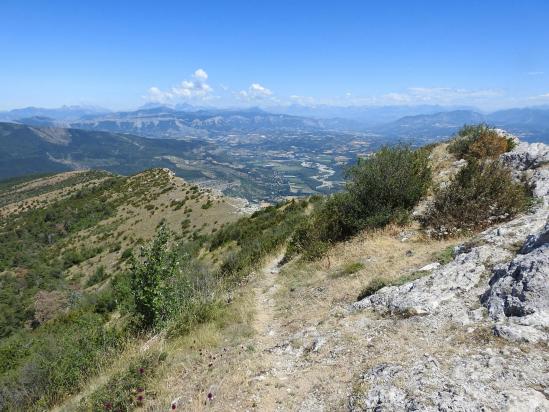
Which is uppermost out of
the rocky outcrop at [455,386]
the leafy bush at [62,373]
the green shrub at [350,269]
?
the rocky outcrop at [455,386]

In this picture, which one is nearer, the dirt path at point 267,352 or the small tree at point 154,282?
the dirt path at point 267,352

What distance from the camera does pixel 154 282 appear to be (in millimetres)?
10727

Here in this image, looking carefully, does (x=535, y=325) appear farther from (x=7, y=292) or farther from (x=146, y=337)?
(x=7, y=292)

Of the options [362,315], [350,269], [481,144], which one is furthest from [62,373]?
[481,144]

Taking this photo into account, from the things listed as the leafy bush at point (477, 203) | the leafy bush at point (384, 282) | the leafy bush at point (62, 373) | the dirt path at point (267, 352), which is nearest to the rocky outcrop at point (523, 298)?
the leafy bush at point (384, 282)

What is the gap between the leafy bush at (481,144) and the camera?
712 inches

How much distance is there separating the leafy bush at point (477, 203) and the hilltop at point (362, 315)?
0.16 feet

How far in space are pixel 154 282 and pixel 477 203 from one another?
976 centimetres

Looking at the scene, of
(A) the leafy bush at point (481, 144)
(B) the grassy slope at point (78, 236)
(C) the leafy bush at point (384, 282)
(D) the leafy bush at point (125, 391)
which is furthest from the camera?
(B) the grassy slope at point (78, 236)

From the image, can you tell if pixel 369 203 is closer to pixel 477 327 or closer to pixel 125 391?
pixel 477 327

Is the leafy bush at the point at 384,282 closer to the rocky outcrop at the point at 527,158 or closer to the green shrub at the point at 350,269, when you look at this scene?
the green shrub at the point at 350,269

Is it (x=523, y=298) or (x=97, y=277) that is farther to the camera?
(x=97, y=277)

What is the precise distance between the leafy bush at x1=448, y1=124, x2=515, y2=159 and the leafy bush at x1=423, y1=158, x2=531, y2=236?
5610 millimetres

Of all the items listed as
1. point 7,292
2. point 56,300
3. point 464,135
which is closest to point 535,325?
point 464,135
